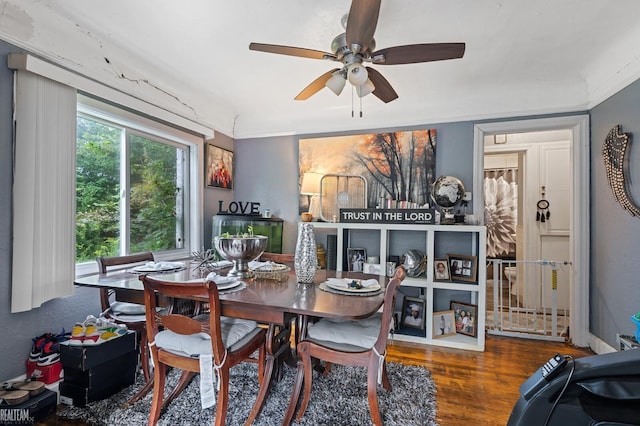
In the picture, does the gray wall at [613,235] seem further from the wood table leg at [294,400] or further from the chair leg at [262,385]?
the chair leg at [262,385]

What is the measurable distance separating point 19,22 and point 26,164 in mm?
828

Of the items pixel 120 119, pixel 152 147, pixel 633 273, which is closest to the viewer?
pixel 633 273

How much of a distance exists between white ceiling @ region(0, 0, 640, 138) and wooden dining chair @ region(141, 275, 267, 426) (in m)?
1.67

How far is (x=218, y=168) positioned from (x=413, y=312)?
274cm

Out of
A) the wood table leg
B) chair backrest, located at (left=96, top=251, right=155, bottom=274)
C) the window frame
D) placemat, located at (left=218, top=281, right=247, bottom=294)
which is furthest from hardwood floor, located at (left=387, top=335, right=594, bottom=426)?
the window frame

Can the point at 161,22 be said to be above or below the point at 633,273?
above

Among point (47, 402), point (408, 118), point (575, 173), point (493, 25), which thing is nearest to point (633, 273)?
point (575, 173)

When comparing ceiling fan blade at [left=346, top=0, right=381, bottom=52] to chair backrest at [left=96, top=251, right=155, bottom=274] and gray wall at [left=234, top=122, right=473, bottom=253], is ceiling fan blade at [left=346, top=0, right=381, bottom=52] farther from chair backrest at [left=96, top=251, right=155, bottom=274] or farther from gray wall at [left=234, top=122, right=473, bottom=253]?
chair backrest at [left=96, top=251, right=155, bottom=274]

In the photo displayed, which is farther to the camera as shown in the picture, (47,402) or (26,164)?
(26,164)

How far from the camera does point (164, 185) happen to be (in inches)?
126

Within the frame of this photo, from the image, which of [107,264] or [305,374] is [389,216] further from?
[107,264]

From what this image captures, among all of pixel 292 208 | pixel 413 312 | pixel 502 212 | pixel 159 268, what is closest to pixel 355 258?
pixel 413 312

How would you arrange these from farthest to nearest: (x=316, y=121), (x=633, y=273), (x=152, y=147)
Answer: (x=316, y=121) < (x=152, y=147) < (x=633, y=273)

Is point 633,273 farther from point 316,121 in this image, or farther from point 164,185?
point 164,185
